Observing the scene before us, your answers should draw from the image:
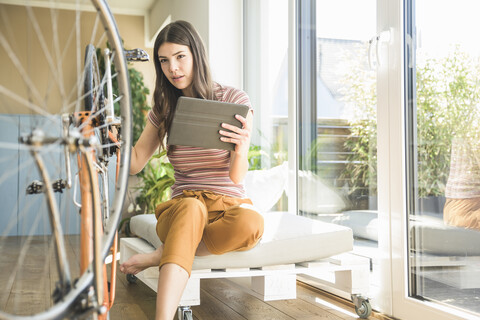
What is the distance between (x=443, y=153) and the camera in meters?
1.87

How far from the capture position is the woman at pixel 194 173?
1.75 metres

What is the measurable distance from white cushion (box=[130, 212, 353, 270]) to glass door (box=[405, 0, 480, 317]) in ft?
0.95

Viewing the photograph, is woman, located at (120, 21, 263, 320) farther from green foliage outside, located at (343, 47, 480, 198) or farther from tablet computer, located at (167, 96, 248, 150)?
green foliage outside, located at (343, 47, 480, 198)

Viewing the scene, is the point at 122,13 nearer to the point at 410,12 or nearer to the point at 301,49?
the point at 301,49

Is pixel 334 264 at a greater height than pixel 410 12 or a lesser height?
lesser

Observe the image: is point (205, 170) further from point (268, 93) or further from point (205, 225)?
point (268, 93)

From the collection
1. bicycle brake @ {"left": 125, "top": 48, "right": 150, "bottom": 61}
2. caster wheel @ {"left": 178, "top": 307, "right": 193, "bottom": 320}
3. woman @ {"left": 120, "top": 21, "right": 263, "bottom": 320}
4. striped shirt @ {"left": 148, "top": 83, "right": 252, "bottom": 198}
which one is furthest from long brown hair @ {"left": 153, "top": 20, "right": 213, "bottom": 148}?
caster wheel @ {"left": 178, "top": 307, "right": 193, "bottom": 320}

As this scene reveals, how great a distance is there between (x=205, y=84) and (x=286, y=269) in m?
0.77

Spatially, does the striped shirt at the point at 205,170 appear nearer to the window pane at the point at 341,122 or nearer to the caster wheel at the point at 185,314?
the caster wheel at the point at 185,314

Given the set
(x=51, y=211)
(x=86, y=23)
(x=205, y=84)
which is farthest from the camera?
(x=86, y=23)

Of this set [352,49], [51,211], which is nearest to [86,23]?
[352,49]

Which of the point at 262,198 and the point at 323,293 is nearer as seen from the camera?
the point at 323,293

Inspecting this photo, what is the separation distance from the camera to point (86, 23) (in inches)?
233

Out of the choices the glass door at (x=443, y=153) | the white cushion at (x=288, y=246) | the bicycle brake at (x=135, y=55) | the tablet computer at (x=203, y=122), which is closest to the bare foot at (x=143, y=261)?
the white cushion at (x=288, y=246)
